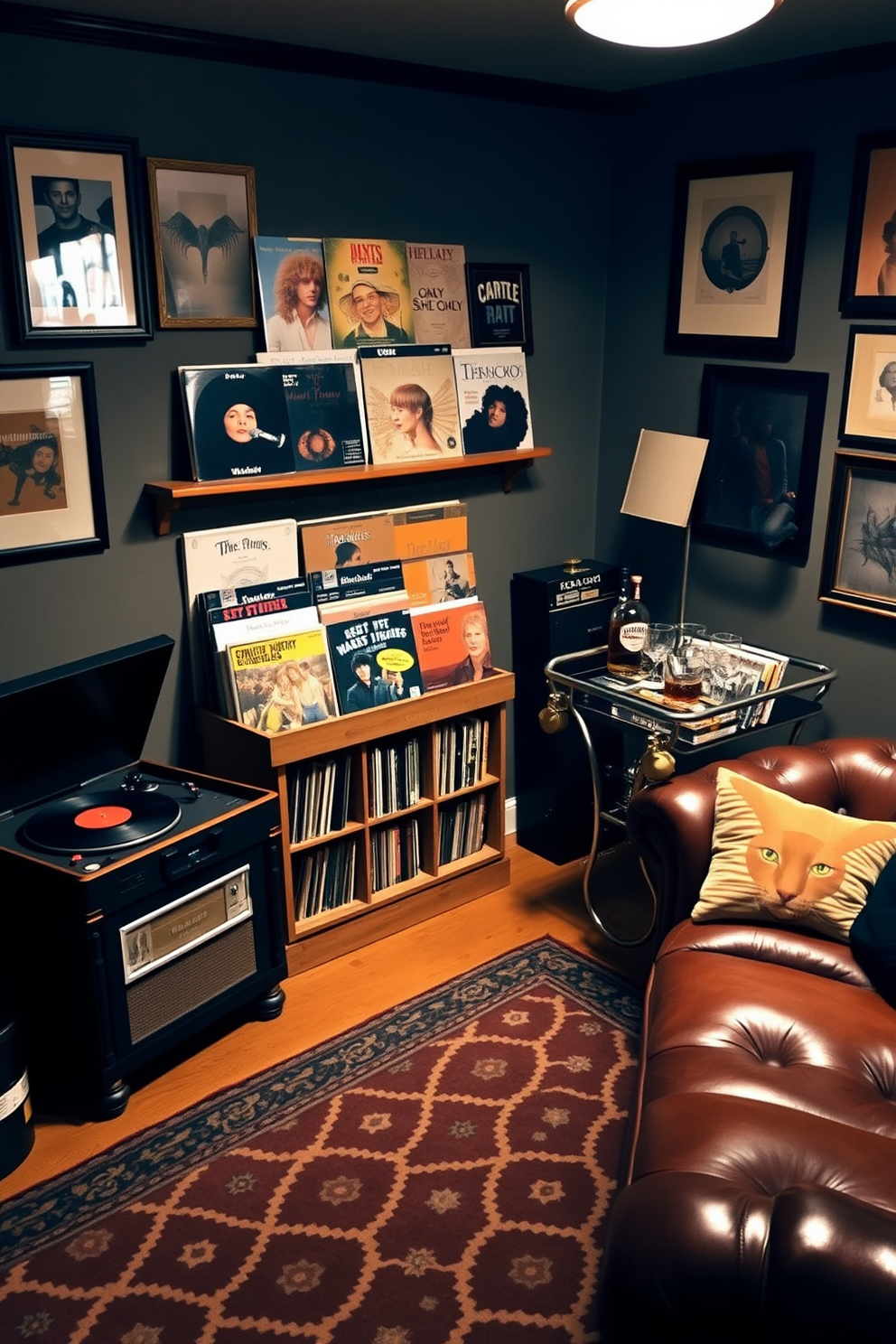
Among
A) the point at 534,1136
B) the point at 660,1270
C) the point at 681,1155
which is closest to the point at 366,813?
the point at 534,1136

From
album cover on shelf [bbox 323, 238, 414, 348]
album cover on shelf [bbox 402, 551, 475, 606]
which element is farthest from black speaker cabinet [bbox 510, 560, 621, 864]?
album cover on shelf [bbox 323, 238, 414, 348]

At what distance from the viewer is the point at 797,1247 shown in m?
1.50

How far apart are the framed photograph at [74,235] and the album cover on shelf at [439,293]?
2.83ft

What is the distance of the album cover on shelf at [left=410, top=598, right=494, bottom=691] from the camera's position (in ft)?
10.9

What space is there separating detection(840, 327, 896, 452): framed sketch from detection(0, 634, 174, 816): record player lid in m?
1.94

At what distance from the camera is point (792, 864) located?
2.50m

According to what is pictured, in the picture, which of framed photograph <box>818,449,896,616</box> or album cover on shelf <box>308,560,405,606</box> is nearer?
framed photograph <box>818,449,896,616</box>

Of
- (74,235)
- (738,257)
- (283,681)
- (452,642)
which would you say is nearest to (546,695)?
(452,642)

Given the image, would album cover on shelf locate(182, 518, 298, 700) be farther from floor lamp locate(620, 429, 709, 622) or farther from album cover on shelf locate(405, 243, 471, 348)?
floor lamp locate(620, 429, 709, 622)

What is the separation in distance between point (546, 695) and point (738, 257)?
147cm

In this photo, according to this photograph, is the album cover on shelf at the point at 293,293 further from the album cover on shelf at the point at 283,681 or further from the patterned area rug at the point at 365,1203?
the patterned area rug at the point at 365,1203

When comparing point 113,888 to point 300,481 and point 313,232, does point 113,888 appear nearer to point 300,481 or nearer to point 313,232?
point 300,481

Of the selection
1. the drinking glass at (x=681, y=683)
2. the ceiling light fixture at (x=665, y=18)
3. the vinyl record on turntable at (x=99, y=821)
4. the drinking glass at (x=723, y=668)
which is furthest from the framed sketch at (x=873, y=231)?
the vinyl record on turntable at (x=99, y=821)

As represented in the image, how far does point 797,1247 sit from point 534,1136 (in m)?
1.09
